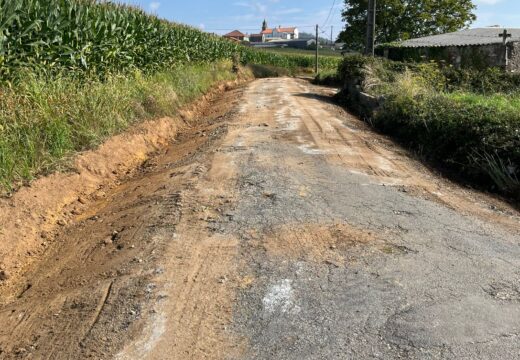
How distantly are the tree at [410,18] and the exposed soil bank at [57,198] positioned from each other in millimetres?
42067

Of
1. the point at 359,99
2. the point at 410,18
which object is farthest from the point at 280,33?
the point at 359,99

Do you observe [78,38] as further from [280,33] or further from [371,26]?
[280,33]

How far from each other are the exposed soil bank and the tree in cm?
4207

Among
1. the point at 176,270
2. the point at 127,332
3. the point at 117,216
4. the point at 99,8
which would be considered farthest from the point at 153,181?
the point at 99,8

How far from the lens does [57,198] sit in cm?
657

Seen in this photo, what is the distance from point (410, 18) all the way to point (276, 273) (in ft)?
161

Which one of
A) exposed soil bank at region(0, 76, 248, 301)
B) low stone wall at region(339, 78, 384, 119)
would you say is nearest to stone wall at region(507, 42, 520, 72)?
low stone wall at region(339, 78, 384, 119)

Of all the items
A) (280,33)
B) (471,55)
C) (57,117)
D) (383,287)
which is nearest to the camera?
(383,287)

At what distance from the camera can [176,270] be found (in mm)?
4605

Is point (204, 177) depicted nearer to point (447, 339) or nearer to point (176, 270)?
point (176, 270)

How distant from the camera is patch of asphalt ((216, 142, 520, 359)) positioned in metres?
3.51

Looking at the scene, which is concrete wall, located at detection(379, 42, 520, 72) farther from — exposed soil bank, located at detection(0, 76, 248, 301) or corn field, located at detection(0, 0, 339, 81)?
exposed soil bank, located at detection(0, 76, 248, 301)

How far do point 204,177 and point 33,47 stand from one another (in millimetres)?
4035

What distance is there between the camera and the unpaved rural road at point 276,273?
11.7 ft
